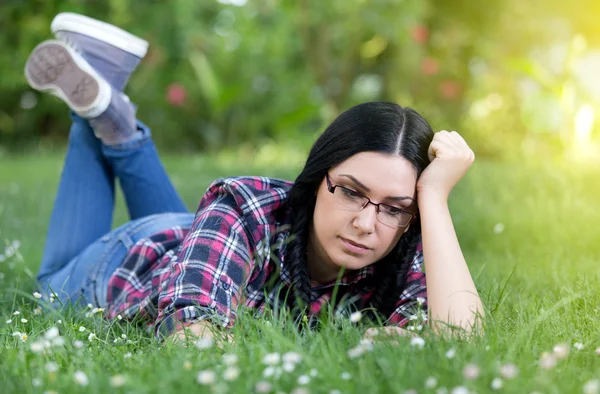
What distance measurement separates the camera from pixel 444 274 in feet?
7.61

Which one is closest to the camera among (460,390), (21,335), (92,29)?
(460,390)

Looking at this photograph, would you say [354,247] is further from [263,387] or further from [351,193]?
[263,387]

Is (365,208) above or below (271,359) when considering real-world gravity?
above

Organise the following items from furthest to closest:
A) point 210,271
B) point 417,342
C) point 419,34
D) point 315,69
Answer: point 315,69 < point 419,34 < point 210,271 < point 417,342

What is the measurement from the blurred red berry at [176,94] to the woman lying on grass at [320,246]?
6.42m

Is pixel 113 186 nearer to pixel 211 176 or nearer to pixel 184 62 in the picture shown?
pixel 211 176

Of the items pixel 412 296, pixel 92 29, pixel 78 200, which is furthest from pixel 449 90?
pixel 412 296

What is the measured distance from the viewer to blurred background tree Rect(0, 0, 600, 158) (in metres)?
9.46

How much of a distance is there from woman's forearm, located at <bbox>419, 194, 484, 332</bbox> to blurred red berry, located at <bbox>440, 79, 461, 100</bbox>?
786 cm

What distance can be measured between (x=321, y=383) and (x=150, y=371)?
426 mm

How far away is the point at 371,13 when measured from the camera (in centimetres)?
1007

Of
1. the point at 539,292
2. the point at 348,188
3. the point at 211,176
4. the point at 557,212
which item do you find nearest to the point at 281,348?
the point at 348,188

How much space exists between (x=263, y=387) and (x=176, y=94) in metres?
8.14

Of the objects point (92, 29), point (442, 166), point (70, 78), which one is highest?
point (92, 29)
